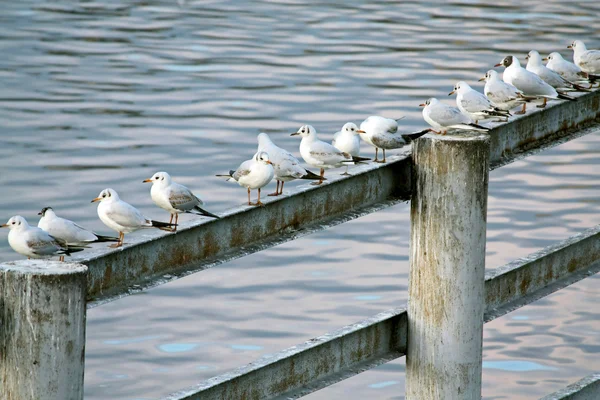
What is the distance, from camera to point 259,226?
12.3 feet

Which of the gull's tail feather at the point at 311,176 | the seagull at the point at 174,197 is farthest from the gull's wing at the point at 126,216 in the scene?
the gull's tail feather at the point at 311,176

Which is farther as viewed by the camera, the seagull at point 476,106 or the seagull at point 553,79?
the seagull at point 476,106

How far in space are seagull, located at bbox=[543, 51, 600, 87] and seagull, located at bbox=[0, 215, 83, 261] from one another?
2.87m

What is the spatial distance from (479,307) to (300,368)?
633mm

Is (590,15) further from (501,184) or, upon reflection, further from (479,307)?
(479,307)

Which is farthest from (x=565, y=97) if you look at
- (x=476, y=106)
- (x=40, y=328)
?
(x=40, y=328)

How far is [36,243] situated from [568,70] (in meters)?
4.44

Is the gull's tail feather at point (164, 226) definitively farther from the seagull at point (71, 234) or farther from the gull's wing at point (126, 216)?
the gull's wing at point (126, 216)

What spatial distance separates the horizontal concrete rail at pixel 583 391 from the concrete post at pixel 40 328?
1.98 m

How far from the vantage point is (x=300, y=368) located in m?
3.62

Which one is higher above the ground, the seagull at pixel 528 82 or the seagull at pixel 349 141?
the seagull at pixel 528 82

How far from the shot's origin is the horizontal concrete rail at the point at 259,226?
328cm

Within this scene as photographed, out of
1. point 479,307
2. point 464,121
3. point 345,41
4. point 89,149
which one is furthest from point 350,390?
point 345,41

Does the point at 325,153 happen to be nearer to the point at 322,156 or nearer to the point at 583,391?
the point at 322,156
